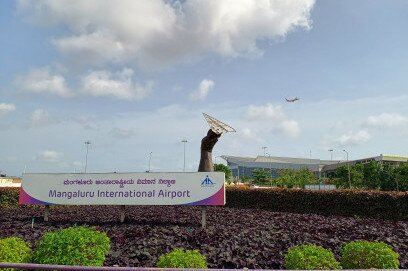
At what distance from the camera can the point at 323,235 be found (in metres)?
11.1

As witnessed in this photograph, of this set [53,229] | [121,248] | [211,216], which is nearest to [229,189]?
[211,216]

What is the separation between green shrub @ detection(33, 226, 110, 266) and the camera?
7.28 meters

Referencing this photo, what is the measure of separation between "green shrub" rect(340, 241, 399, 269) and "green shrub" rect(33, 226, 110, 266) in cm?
407

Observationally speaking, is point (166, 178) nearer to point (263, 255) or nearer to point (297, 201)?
point (263, 255)

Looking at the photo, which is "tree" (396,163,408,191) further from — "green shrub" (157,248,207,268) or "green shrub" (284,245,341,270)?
"green shrub" (157,248,207,268)

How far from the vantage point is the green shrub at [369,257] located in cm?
660

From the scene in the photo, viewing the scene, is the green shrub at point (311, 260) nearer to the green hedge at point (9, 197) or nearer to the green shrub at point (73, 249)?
the green shrub at point (73, 249)

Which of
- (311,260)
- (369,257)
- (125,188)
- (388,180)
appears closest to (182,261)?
(311,260)

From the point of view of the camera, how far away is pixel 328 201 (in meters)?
22.6

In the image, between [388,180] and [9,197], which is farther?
[388,180]

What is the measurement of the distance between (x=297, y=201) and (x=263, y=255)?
15967 mm

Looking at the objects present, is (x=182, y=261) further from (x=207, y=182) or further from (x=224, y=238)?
(x=207, y=182)

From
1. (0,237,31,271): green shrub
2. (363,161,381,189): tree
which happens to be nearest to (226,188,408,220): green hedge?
(0,237,31,271): green shrub

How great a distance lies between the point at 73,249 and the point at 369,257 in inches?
188
